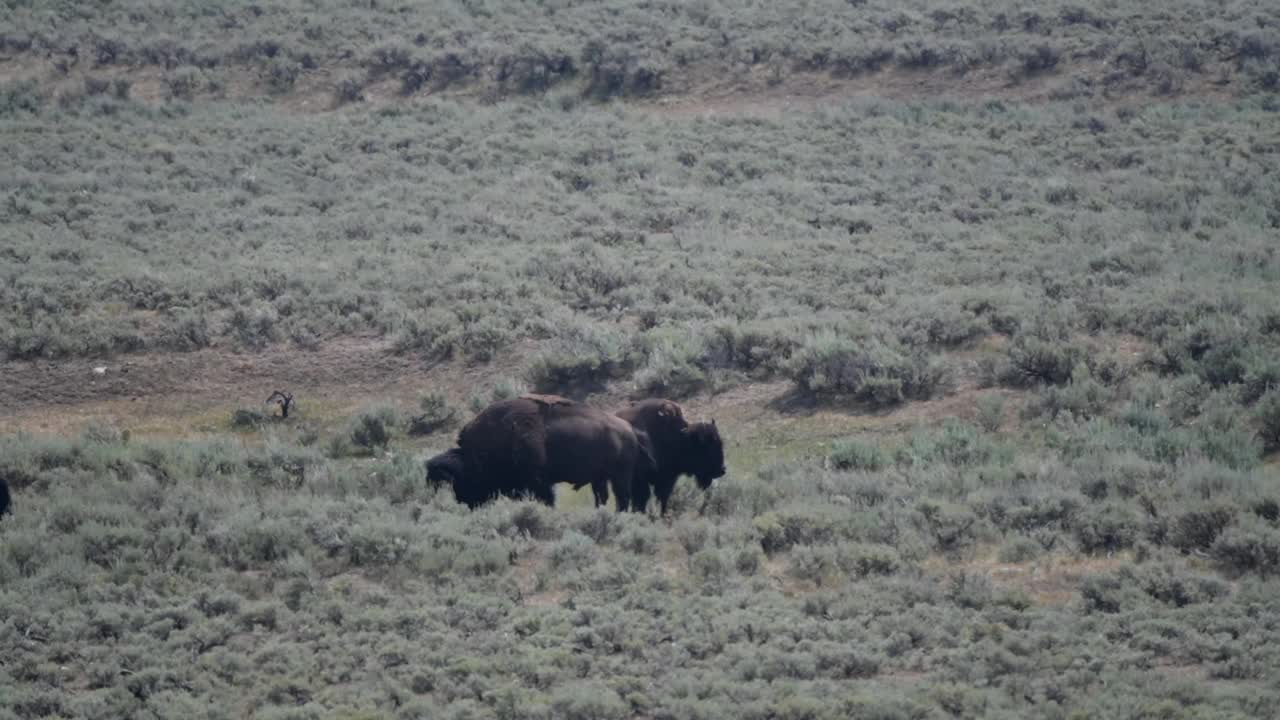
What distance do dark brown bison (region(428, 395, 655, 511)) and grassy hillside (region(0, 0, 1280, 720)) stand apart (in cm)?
76

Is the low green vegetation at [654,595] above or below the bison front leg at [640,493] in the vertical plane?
above

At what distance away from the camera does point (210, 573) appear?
12.8 meters

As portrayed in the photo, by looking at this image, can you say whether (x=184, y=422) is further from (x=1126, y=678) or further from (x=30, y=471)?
(x=1126, y=678)

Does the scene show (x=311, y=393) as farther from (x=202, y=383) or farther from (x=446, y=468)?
(x=446, y=468)

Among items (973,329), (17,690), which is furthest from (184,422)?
(973,329)

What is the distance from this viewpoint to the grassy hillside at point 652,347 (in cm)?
1126

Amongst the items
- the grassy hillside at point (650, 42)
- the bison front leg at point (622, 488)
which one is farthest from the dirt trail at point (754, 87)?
the bison front leg at point (622, 488)

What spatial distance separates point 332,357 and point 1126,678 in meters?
A: 14.3

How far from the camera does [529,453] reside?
587 inches

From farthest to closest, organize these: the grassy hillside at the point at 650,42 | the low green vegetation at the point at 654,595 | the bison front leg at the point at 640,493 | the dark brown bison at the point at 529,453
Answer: the grassy hillside at the point at 650,42, the bison front leg at the point at 640,493, the dark brown bison at the point at 529,453, the low green vegetation at the point at 654,595

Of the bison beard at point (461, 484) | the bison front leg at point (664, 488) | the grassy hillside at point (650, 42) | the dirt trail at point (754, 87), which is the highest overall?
the grassy hillside at point (650, 42)

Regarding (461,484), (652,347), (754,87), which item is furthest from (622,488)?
(754,87)

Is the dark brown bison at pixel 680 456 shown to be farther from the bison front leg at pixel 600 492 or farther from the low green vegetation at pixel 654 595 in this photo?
the bison front leg at pixel 600 492

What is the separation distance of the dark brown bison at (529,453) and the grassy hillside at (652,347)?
76cm
